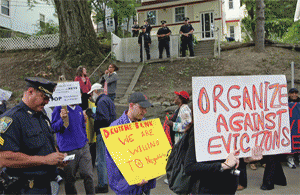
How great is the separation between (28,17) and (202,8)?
18.0 m

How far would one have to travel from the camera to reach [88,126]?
19.8ft

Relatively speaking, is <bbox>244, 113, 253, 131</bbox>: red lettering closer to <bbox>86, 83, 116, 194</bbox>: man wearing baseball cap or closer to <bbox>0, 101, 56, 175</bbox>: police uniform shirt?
<bbox>0, 101, 56, 175</bbox>: police uniform shirt

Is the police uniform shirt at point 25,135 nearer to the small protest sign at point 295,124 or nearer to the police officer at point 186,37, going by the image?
the small protest sign at point 295,124

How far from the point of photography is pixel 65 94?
442 cm

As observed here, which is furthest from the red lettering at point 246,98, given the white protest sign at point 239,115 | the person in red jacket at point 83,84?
the person in red jacket at point 83,84

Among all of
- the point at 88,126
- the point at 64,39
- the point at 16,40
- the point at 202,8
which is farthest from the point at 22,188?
the point at 202,8

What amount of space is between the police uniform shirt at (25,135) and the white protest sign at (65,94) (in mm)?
1486

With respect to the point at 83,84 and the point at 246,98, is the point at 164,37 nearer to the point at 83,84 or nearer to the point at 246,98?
the point at 83,84

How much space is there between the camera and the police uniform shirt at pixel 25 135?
248 cm

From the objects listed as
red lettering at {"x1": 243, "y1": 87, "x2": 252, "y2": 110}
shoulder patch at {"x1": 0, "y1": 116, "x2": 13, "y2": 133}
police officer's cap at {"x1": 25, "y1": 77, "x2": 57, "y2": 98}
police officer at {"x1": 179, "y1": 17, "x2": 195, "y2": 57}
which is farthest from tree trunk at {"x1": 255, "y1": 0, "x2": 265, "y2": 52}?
shoulder patch at {"x1": 0, "y1": 116, "x2": 13, "y2": 133}

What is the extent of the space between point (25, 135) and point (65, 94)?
1890 millimetres

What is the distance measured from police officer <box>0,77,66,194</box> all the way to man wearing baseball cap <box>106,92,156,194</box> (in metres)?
0.62

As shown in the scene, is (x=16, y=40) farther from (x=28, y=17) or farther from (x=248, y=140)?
(x=248, y=140)

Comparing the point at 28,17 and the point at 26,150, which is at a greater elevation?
the point at 28,17
